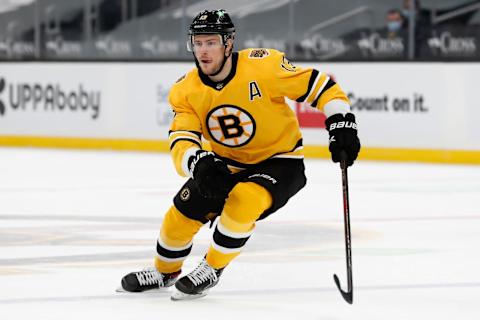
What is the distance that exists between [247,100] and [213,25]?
0.88 ft

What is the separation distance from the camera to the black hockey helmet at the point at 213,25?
154 inches

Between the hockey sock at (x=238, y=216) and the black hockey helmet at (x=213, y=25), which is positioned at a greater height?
the black hockey helmet at (x=213, y=25)

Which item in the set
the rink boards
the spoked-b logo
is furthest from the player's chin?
the spoked-b logo

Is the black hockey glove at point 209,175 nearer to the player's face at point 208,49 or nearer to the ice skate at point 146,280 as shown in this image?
the player's face at point 208,49

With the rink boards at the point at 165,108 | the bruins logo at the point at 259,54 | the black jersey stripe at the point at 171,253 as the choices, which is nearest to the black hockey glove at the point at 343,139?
the bruins logo at the point at 259,54

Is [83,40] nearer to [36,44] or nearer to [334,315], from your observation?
[36,44]

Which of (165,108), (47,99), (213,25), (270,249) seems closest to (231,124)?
(213,25)

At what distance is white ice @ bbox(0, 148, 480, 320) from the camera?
3.80m

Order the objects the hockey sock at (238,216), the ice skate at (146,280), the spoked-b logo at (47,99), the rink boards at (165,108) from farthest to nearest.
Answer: the spoked-b logo at (47,99)
the rink boards at (165,108)
the ice skate at (146,280)
the hockey sock at (238,216)

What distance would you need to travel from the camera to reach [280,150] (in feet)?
13.4

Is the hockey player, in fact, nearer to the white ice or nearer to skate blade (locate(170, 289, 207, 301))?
skate blade (locate(170, 289, 207, 301))

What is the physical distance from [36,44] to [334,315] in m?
8.78

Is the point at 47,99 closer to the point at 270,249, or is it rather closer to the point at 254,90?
the point at 270,249

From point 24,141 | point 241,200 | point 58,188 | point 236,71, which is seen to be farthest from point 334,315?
point 24,141
